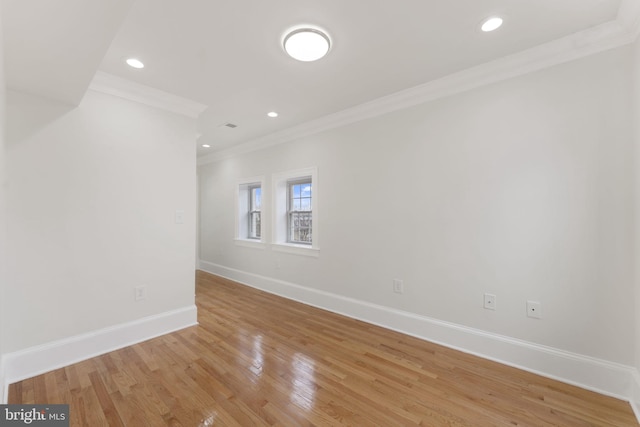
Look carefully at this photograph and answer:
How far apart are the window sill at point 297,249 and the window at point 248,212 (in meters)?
0.78

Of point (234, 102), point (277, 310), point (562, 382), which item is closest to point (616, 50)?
point (562, 382)

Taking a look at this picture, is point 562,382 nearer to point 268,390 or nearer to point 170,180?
point 268,390

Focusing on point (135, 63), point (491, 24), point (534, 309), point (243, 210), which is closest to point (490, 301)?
point (534, 309)

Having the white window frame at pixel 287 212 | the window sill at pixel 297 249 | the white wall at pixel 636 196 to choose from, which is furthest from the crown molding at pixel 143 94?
the white wall at pixel 636 196

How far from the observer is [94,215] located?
8.03 ft

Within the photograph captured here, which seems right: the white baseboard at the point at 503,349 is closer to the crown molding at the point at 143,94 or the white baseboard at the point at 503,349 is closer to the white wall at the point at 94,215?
the white wall at the point at 94,215

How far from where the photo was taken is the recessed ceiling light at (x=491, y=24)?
1.79 m

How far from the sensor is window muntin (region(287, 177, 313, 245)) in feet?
14.0

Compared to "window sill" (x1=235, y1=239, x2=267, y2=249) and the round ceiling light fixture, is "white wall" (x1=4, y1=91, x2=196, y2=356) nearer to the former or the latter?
"window sill" (x1=235, y1=239, x2=267, y2=249)

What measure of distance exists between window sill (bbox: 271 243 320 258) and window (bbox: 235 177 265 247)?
30.7 inches

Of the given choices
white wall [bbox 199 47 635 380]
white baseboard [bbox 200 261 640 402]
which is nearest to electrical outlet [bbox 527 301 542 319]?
white wall [bbox 199 47 635 380]

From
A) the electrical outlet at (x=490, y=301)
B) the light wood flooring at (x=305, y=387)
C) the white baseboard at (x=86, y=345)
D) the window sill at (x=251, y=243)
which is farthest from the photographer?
the window sill at (x=251, y=243)

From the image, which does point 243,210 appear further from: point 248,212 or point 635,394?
point 635,394

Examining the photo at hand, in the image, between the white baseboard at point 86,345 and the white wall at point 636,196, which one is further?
the white baseboard at point 86,345
